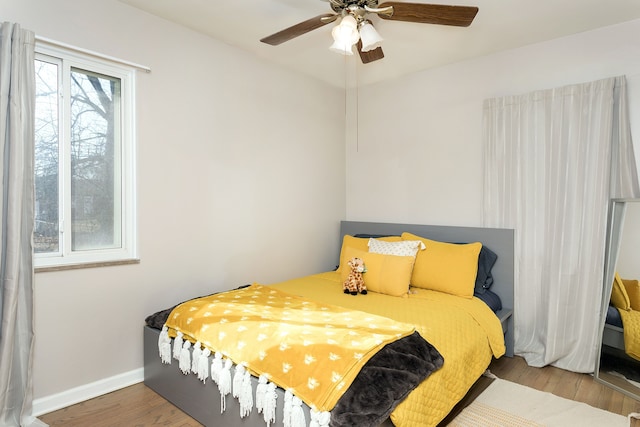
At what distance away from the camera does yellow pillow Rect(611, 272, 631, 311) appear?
8.13 ft

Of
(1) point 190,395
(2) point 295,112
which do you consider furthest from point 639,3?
(1) point 190,395

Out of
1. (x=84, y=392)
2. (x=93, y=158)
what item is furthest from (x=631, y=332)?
(x=93, y=158)

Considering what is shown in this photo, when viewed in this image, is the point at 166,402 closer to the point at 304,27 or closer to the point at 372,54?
the point at 304,27

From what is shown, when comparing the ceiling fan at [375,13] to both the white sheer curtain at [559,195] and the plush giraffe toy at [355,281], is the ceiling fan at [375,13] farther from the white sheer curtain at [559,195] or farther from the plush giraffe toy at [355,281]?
the plush giraffe toy at [355,281]

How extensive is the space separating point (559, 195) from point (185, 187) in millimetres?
2780

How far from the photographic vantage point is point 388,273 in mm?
2781

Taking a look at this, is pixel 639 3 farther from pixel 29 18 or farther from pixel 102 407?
pixel 102 407

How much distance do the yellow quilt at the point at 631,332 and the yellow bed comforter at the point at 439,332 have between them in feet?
2.59

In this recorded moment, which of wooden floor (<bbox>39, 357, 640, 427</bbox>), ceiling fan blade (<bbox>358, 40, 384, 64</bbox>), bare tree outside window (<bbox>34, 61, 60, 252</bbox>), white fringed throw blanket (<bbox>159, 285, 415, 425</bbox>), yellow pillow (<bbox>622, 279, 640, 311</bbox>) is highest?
ceiling fan blade (<bbox>358, 40, 384, 64</bbox>)

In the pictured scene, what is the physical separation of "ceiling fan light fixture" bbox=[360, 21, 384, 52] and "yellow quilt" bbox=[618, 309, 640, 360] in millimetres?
2384

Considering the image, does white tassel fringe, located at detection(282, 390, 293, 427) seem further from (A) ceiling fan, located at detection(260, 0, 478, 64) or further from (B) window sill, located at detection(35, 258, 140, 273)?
(A) ceiling fan, located at detection(260, 0, 478, 64)

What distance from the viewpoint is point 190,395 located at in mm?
2098

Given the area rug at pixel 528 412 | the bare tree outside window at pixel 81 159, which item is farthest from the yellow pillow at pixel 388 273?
the bare tree outside window at pixel 81 159

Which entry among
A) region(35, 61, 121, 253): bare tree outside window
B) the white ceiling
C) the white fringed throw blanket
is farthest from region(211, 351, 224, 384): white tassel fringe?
the white ceiling
